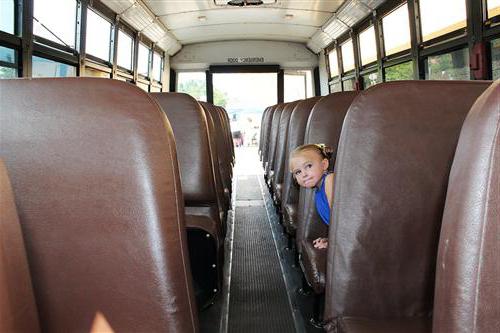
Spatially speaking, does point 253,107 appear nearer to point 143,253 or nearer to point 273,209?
point 273,209

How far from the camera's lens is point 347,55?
759 centimetres

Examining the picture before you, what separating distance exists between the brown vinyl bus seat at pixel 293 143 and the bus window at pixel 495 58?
1557 millimetres

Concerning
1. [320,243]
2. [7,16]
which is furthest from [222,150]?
[320,243]

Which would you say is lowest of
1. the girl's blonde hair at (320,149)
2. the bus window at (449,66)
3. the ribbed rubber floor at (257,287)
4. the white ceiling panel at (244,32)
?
the ribbed rubber floor at (257,287)

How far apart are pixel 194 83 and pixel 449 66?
704 cm

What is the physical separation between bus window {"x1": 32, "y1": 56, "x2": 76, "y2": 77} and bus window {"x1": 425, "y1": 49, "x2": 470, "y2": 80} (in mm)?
3611

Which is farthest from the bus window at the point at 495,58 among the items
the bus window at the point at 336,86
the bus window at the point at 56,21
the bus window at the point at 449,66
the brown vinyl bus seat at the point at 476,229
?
the bus window at the point at 336,86

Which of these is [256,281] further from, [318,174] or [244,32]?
[244,32]

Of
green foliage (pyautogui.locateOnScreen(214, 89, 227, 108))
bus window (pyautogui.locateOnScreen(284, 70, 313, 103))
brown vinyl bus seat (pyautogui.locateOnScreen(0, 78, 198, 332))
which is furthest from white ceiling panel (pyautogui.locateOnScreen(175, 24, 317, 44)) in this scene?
brown vinyl bus seat (pyautogui.locateOnScreen(0, 78, 198, 332))

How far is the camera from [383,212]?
47.1 inches

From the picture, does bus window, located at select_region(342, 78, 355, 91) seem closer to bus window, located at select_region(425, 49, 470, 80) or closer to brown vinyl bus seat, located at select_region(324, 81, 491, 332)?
bus window, located at select_region(425, 49, 470, 80)

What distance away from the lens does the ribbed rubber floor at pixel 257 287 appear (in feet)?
6.95

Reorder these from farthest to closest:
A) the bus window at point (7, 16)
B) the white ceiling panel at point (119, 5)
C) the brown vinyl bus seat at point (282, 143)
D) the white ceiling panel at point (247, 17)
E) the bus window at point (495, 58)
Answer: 1. the white ceiling panel at point (247, 17)
2. the white ceiling panel at point (119, 5)
3. the bus window at point (495, 58)
4. the brown vinyl bus seat at point (282, 143)
5. the bus window at point (7, 16)

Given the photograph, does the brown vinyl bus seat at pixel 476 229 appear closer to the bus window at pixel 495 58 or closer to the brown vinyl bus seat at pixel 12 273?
the brown vinyl bus seat at pixel 12 273
